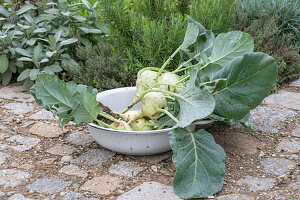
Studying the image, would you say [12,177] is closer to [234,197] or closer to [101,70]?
[234,197]

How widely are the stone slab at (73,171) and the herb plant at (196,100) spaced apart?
30 centimetres

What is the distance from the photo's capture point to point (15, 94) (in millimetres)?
3791

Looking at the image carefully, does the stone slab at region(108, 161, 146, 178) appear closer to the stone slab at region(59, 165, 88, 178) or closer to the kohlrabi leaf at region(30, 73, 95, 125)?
the stone slab at region(59, 165, 88, 178)

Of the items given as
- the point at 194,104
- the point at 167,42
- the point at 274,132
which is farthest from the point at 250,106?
the point at 167,42

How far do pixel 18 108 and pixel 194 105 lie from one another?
1.97m

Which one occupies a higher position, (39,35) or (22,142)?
(39,35)

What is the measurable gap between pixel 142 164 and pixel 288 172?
874mm

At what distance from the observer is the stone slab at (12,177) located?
2.20 metres

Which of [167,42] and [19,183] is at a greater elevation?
[167,42]

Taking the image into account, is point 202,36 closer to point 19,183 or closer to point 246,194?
point 246,194

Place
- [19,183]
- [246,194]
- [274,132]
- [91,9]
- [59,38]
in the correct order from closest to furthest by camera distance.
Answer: [246,194] < [19,183] < [274,132] < [59,38] < [91,9]

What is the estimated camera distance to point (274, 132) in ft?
9.33

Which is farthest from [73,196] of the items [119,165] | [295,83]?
[295,83]

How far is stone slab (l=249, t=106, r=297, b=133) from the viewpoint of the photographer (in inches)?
115
